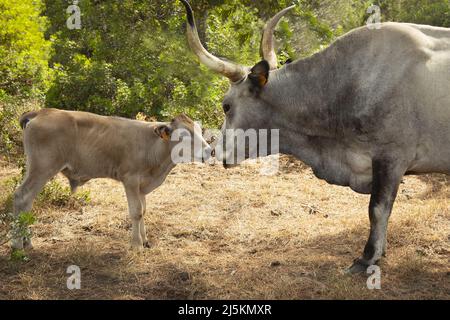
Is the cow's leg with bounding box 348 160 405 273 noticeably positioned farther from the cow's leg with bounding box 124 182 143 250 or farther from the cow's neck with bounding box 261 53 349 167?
the cow's leg with bounding box 124 182 143 250

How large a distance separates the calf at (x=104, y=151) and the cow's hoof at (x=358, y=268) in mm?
1998

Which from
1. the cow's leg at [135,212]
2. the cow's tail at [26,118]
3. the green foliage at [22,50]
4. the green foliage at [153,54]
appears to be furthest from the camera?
the green foliage at [22,50]

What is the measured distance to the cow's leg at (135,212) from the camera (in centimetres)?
654

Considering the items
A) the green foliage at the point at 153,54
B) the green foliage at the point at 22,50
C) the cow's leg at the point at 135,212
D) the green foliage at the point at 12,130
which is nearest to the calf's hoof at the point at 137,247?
the cow's leg at the point at 135,212

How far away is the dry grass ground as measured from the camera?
5.41 m

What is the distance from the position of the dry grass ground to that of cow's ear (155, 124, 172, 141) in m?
1.17

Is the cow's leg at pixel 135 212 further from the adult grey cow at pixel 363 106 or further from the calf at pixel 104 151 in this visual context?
the adult grey cow at pixel 363 106

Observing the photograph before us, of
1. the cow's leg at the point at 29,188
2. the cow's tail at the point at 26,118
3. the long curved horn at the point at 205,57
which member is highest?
the long curved horn at the point at 205,57

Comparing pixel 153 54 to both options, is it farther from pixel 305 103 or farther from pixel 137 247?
pixel 305 103

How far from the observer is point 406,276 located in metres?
5.71

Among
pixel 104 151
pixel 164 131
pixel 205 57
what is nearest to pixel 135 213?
pixel 104 151

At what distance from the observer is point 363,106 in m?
5.56

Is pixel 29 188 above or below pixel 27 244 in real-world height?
above

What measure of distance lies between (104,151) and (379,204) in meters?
3.04
